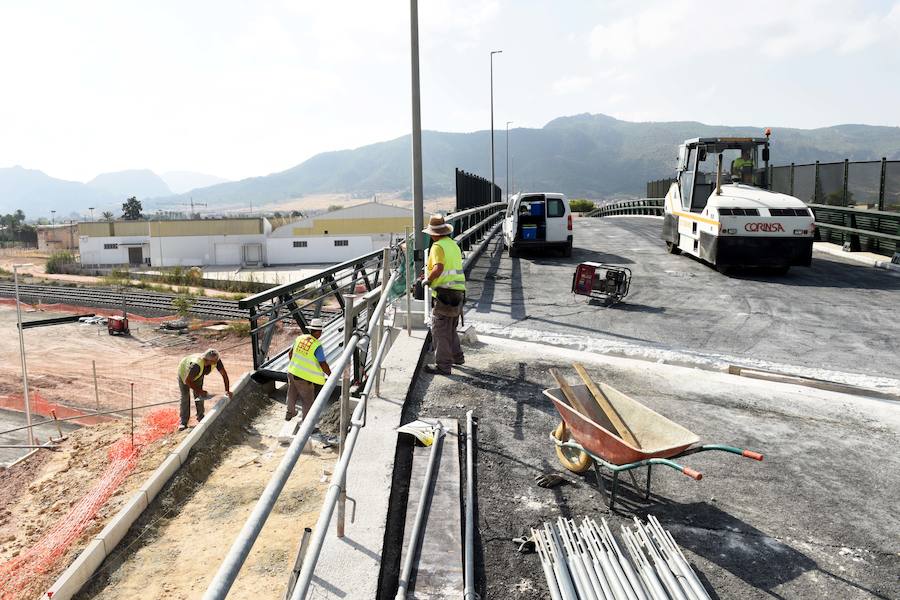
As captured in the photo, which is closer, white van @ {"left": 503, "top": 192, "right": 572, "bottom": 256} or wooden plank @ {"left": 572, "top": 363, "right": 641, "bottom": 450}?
wooden plank @ {"left": 572, "top": 363, "right": 641, "bottom": 450}

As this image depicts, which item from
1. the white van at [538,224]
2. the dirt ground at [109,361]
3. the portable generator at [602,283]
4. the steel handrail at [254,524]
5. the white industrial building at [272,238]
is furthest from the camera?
the white industrial building at [272,238]

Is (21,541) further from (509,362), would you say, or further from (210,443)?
(509,362)

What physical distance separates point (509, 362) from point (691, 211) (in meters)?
9.73

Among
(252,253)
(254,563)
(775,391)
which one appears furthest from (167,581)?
(252,253)

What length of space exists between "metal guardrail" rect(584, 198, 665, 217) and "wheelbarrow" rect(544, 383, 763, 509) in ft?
110

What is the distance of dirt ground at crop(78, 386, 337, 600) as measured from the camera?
547 centimetres

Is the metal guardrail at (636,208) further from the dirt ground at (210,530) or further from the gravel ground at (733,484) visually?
the dirt ground at (210,530)

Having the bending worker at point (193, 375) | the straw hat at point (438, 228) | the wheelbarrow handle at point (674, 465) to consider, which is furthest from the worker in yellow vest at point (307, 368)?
the wheelbarrow handle at point (674, 465)

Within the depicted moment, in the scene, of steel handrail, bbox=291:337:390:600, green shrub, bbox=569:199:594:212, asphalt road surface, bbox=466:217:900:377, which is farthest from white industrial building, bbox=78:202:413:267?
steel handrail, bbox=291:337:390:600

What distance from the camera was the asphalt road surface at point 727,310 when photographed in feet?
28.7

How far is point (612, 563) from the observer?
12.5 feet

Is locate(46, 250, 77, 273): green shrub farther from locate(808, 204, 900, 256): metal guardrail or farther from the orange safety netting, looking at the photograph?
locate(808, 204, 900, 256): metal guardrail

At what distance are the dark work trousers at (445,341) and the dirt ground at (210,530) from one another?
163 centimetres

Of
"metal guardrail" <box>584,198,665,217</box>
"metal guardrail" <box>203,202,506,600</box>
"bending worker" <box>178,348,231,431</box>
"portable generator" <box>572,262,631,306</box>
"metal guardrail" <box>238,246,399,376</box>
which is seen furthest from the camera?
"metal guardrail" <box>584,198,665,217</box>
